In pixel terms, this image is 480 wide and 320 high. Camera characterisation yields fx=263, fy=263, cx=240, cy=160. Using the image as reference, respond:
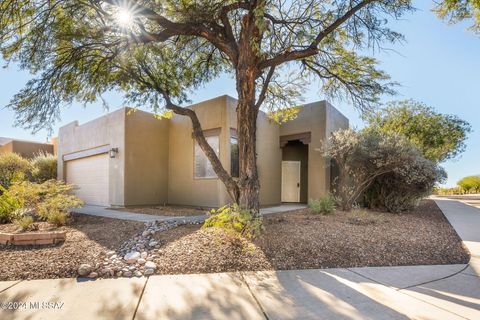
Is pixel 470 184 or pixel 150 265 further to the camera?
pixel 470 184

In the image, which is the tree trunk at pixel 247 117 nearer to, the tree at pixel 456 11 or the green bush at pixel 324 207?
the green bush at pixel 324 207

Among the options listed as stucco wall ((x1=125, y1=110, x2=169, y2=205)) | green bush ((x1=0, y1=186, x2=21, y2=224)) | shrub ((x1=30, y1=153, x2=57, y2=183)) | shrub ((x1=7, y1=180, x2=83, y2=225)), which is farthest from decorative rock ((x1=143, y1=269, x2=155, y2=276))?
shrub ((x1=30, y1=153, x2=57, y2=183))

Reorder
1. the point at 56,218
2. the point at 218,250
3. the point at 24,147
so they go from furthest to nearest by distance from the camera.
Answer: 1. the point at 24,147
2. the point at 56,218
3. the point at 218,250

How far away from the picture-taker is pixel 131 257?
4.17m

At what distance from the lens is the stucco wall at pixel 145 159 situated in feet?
34.2

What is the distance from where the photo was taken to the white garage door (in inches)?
451

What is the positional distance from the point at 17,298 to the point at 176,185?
26.6 ft

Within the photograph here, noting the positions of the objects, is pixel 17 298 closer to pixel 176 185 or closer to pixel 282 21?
pixel 282 21

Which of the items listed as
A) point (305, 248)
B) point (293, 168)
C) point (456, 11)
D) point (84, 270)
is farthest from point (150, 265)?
point (293, 168)

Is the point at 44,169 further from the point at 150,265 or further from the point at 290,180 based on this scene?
the point at 150,265

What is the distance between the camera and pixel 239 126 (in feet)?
20.2

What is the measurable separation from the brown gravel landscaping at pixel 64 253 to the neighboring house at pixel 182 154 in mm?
4154

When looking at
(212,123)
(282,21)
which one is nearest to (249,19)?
(282,21)

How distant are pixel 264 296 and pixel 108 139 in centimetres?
1031
